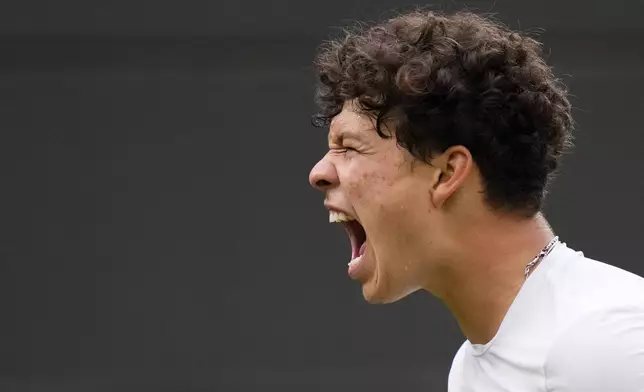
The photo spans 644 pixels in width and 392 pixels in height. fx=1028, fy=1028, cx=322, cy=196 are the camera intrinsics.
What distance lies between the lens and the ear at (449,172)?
5.62 ft

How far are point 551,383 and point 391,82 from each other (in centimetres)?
58

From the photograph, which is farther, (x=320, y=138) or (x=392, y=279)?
(x=320, y=138)

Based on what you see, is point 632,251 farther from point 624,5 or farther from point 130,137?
point 130,137

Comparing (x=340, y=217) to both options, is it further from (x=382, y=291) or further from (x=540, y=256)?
(x=540, y=256)

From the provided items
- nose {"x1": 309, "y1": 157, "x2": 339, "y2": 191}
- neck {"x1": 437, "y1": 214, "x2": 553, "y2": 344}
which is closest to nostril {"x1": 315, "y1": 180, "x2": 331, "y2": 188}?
nose {"x1": 309, "y1": 157, "x2": 339, "y2": 191}

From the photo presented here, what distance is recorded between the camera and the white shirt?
147cm

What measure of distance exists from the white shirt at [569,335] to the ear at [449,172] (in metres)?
0.19

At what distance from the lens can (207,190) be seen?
4.04 meters

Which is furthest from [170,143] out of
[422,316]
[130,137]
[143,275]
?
[422,316]

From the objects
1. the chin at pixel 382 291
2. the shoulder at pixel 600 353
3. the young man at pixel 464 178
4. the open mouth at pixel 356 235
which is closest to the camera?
the shoulder at pixel 600 353

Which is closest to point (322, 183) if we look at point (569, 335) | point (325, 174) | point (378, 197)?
point (325, 174)

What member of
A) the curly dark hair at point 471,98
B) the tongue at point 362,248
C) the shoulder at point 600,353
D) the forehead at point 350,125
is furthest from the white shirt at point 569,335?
the forehead at point 350,125

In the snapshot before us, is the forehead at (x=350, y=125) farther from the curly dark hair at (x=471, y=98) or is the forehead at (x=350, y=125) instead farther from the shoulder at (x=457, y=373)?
the shoulder at (x=457, y=373)

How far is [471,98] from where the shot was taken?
1.72 meters
